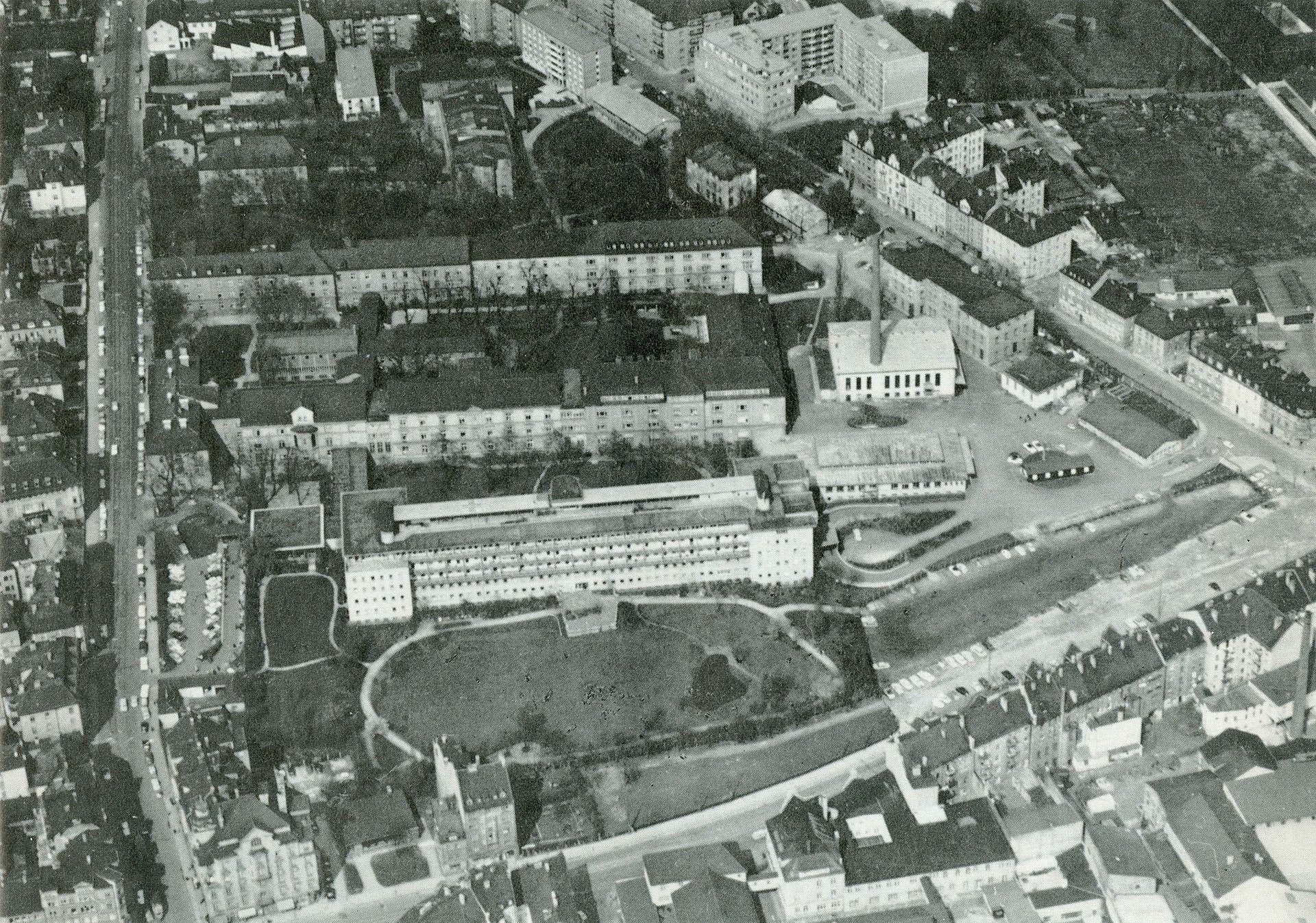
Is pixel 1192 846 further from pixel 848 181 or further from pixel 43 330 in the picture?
pixel 43 330

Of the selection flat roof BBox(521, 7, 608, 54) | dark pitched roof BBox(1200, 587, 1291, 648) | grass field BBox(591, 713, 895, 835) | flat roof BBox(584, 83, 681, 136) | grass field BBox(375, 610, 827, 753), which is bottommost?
grass field BBox(591, 713, 895, 835)

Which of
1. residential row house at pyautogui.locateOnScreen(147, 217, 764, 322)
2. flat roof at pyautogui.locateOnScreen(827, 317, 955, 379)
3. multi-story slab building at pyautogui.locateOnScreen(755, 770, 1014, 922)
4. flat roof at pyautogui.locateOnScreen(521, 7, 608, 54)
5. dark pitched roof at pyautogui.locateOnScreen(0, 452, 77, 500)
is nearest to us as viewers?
multi-story slab building at pyautogui.locateOnScreen(755, 770, 1014, 922)

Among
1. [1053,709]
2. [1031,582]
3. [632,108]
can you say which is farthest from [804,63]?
[1053,709]

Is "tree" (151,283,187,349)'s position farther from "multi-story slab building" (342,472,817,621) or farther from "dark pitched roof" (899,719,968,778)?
"dark pitched roof" (899,719,968,778)

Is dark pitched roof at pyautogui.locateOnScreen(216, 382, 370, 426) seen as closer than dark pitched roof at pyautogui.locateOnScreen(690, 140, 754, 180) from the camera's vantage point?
Yes

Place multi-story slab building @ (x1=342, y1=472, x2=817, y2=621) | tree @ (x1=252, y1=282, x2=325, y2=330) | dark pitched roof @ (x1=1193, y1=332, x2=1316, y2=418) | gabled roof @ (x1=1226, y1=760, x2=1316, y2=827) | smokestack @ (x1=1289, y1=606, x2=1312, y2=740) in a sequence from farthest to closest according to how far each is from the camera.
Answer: tree @ (x1=252, y1=282, x2=325, y2=330) < dark pitched roof @ (x1=1193, y1=332, x2=1316, y2=418) < multi-story slab building @ (x1=342, y1=472, x2=817, y2=621) < smokestack @ (x1=1289, y1=606, x2=1312, y2=740) < gabled roof @ (x1=1226, y1=760, x2=1316, y2=827)

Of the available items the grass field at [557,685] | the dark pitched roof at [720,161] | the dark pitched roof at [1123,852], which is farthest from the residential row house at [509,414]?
the dark pitched roof at [1123,852]

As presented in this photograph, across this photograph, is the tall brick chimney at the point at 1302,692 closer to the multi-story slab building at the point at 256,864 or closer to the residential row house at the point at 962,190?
the residential row house at the point at 962,190

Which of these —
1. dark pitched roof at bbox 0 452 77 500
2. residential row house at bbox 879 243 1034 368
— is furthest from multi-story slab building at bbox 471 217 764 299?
dark pitched roof at bbox 0 452 77 500
